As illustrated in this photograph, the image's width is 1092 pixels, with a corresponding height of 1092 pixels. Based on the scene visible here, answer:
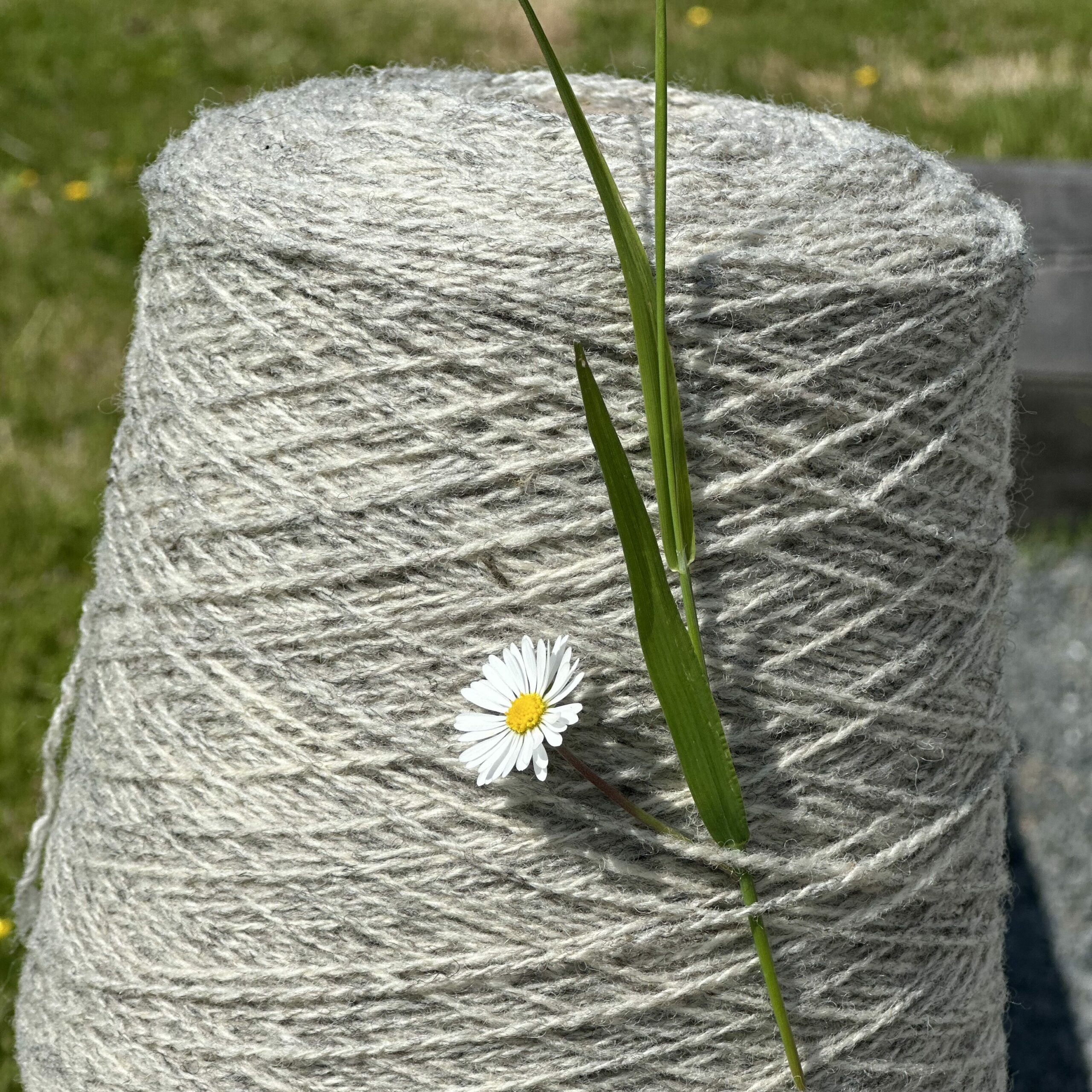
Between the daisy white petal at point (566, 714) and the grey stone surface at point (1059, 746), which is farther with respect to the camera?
the grey stone surface at point (1059, 746)

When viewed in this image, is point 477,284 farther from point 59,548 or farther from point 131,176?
point 131,176

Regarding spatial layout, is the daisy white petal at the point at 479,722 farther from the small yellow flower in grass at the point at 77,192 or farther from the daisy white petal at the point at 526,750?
the small yellow flower in grass at the point at 77,192

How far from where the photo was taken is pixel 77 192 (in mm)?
2537

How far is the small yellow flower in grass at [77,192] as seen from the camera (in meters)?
2.54

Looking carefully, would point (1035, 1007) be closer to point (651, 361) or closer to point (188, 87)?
point (651, 361)

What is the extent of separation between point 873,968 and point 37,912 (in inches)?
28.3

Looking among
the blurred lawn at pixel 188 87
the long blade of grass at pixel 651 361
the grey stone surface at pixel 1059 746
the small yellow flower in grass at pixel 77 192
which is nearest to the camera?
the long blade of grass at pixel 651 361

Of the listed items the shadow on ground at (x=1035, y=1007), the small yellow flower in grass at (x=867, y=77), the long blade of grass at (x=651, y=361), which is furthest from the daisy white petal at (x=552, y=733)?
the small yellow flower in grass at (x=867, y=77)

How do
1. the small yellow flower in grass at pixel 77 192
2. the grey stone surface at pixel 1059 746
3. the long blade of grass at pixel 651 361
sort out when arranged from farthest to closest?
the small yellow flower in grass at pixel 77 192
the grey stone surface at pixel 1059 746
the long blade of grass at pixel 651 361

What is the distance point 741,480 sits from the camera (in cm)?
69

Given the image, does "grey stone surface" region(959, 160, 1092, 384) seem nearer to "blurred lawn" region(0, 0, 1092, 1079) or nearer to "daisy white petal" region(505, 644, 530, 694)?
"blurred lawn" region(0, 0, 1092, 1079)

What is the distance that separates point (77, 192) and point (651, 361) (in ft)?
7.50

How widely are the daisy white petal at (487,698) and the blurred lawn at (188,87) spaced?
1284 millimetres

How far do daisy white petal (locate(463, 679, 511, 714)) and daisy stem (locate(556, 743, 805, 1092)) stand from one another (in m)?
0.04
